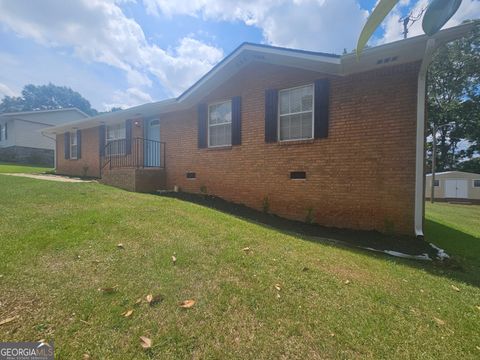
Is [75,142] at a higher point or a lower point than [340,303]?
higher

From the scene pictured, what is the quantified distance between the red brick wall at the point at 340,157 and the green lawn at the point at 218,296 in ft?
6.44

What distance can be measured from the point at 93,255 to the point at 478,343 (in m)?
4.30

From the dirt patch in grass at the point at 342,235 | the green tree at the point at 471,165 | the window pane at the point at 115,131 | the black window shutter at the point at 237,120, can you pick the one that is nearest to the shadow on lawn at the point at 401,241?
the dirt patch in grass at the point at 342,235

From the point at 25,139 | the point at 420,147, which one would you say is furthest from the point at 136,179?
the point at 25,139

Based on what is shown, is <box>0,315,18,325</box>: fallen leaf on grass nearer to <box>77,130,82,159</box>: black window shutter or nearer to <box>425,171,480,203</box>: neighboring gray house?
<box>77,130,82,159</box>: black window shutter

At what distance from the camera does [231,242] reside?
4.31 m

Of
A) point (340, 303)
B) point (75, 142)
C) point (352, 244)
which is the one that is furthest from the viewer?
point (75, 142)

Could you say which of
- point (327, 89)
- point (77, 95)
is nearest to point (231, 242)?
point (327, 89)

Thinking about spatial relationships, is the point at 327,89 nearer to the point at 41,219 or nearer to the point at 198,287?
the point at 198,287

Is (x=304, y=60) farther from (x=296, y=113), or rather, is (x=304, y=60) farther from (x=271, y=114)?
(x=271, y=114)

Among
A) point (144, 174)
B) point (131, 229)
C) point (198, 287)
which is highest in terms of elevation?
point (144, 174)

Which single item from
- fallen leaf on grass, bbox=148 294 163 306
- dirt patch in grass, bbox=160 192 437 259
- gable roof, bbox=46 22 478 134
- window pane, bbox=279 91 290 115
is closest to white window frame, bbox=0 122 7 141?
gable roof, bbox=46 22 478 134

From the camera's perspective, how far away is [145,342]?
213cm

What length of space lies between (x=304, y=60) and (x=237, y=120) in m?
2.60
